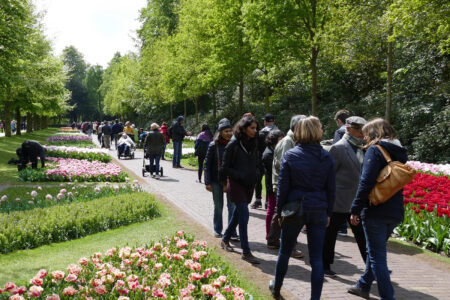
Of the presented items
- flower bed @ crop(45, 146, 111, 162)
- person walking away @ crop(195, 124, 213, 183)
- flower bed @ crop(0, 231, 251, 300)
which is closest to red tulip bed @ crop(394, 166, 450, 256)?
flower bed @ crop(0, 231, 251, 300)

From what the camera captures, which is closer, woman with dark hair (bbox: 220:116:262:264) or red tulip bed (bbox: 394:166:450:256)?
woman with dark hair (bbox: 220:116:262:264)

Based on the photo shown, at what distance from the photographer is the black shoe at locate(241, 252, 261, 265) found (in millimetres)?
5297

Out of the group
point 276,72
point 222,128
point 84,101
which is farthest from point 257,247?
point 84,101

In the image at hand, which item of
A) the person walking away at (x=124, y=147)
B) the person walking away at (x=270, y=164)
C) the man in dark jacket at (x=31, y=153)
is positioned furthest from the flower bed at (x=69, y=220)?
the person walking away at (x=124, y=147)

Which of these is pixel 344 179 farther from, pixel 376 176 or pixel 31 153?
pixel 31 153

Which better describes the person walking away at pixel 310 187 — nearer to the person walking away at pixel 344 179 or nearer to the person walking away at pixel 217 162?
the person walking away at pixel 344 179

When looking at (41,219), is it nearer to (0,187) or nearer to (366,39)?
(0,187)

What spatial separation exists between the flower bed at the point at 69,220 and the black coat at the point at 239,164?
2.81m

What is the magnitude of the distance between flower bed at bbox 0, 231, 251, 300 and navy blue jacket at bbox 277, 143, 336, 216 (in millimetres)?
1044

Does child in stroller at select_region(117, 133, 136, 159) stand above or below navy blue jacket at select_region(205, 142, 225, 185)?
below

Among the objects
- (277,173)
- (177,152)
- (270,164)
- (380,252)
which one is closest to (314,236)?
(380,252)

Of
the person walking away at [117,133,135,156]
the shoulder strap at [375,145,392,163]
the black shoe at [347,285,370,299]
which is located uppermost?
the shoulder strap at [375,145,392,163]

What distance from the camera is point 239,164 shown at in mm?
5258

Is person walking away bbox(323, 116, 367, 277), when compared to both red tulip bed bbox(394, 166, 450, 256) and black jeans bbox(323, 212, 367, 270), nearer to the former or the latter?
black jeans bbox(323, 212, 367, 270)
